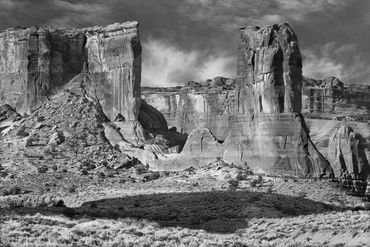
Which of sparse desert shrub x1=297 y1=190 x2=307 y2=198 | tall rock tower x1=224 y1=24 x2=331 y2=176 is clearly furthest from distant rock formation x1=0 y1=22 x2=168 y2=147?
sparse desert shrub x1=297 y1=190 x2=307 y2=198

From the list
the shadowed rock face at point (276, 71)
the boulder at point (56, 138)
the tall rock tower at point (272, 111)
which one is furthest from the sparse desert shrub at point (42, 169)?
the shadowed rock face at point (276, 71)

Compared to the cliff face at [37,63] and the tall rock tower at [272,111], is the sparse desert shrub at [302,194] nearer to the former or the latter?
the tall rock tower at [272,111]

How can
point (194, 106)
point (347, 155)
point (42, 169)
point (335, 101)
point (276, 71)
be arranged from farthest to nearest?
point (194, 106), point (335, 101), point (42, 169), point (276, 71), point (347, 155)

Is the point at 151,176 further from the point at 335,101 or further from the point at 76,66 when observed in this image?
the point at 335,101

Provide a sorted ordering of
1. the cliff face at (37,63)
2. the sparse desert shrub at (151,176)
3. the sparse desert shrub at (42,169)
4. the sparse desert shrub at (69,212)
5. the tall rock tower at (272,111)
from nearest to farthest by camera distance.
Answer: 1. the sparse desert shrub at (69,212)
2. the tall rock tower at (272,111)
3. the sparse desert shrub at (151,176)
4. the sparse desert shrub at (42,169)
5. the cliff face at (37,63)

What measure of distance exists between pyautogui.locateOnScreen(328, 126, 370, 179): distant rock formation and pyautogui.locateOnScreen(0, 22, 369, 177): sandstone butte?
0.18 metres

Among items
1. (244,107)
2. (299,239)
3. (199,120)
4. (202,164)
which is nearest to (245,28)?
(244,107)

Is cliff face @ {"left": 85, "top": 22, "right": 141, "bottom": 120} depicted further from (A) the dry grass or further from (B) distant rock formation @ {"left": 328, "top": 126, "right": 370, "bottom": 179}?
(A) the dry grass

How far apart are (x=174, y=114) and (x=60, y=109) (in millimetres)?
15619

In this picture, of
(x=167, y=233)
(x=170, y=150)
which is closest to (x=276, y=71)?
(x=170, y=150)

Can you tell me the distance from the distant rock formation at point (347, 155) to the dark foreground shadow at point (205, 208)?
22.8ft

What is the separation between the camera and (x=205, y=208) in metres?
62.9

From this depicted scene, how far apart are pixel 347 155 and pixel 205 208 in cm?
1516

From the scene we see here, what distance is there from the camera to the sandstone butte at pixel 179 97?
7181 centimetres
